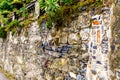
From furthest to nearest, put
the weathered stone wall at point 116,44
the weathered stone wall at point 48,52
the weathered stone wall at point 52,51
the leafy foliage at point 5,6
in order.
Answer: the leafy foliage at point 5,6, the weathered stone wall at point 48,52, the weathered stone wall at point 52,51, the weathered stone wall at point 116,44

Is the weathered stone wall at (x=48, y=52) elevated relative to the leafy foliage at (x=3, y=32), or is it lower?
lower

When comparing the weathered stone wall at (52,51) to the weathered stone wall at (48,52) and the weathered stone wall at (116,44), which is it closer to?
the weathered stone wall at (48,52)

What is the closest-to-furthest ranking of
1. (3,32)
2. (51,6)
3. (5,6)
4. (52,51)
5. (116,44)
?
(116,44)
(51,6)
(52,51)
(3,32)
(5,6)

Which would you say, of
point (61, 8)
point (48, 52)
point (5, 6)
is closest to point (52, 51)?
point (48, 52)

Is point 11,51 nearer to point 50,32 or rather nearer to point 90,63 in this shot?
point 50,32

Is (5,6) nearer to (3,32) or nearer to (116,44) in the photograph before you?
(3,32)

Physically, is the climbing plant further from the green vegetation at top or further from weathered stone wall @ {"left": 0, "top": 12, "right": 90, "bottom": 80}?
weathered stone wall @ {"left": 0, "top": 12, "right": 90, "bottom": 80}

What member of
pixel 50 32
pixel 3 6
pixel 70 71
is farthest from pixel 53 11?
pixel 3 6

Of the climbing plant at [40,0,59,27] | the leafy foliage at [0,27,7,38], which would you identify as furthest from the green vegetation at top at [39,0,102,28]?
the leafy foliage at [0,27,7,38]

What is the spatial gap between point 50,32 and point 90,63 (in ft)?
7.05

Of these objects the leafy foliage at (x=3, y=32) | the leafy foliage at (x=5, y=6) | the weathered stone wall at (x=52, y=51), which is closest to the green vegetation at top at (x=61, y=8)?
the weathered stone wall at (x=52, y=51)

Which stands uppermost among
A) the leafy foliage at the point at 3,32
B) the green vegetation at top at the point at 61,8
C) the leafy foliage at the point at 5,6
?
the leafy foliage at the point at 5,6

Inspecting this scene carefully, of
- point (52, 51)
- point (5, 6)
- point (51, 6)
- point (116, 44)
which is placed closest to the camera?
point (116, 44)

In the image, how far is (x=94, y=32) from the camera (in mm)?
4801
